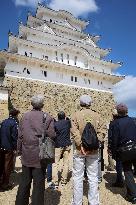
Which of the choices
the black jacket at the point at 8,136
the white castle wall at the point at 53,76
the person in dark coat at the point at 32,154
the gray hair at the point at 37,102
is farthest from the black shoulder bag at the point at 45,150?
the white castle wall at the point at 53,76

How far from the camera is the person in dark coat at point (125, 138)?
5656 millimetres

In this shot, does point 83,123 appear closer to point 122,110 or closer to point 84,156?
point 84,156

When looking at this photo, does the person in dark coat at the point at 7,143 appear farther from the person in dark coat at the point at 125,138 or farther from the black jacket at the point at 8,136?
the person in dark coat at the point at 125,138

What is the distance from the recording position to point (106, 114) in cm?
3206

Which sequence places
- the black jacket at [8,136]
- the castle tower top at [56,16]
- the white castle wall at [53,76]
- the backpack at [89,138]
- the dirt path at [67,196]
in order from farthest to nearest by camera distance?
the castle tower top at [56,16] → the white castle wall at [53,76] → the black jacket at [8,136] → the dirt path at [67,196] → the backpack at [89,138]

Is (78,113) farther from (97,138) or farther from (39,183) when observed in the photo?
(39,183)

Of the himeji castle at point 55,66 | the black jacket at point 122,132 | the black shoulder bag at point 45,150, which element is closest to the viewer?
the black shoulder bag at point 45,150

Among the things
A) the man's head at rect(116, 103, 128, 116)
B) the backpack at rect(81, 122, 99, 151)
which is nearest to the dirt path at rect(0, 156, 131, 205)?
the backpack at rect(81, 122, 99, 151)

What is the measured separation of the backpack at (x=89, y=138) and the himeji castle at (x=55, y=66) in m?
22.1

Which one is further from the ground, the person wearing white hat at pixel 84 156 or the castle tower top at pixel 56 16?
the castle tower top at pixel 56 16

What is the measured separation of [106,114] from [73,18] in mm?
15004

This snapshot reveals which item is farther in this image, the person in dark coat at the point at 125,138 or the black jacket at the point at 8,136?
the black jacket at the point at 8,136

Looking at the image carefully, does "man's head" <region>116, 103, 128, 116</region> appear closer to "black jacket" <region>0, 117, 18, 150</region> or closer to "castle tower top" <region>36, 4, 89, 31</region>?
"black jacket" <region>0, 117, 18, 150</region>

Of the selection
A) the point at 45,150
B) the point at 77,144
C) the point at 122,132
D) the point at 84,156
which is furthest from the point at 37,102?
the point at 122,132
